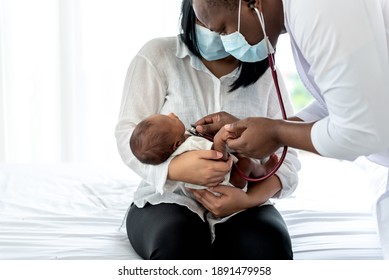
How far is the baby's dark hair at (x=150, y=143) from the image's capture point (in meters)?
1.50

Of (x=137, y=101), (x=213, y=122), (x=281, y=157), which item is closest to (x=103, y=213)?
(x=137, y=101)

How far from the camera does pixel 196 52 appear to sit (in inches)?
67.3

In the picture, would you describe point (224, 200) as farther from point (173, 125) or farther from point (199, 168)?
point (173, 125)

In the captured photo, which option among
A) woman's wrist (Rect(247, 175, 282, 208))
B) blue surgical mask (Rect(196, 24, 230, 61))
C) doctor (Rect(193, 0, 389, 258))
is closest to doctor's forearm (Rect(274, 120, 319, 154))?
doctor (Rect(193, 0, 389, 258))

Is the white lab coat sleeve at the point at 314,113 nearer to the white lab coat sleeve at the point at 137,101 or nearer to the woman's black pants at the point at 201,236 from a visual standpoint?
the woman's black pants at the point at 201,236

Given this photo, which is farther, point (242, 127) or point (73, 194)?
point (73, 194)

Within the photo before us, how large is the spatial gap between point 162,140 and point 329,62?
475 millimetres

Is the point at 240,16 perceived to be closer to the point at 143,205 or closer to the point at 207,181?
the point at 207,181

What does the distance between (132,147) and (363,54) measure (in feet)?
2.09

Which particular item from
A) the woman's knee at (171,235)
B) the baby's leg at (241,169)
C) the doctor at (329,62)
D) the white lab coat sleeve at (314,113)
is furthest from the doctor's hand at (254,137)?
the white lab coat sleeve at (314,113)

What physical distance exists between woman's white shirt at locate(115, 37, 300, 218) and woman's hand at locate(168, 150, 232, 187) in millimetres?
105

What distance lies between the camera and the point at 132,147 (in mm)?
1558

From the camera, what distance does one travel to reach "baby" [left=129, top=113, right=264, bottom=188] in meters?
1.51
